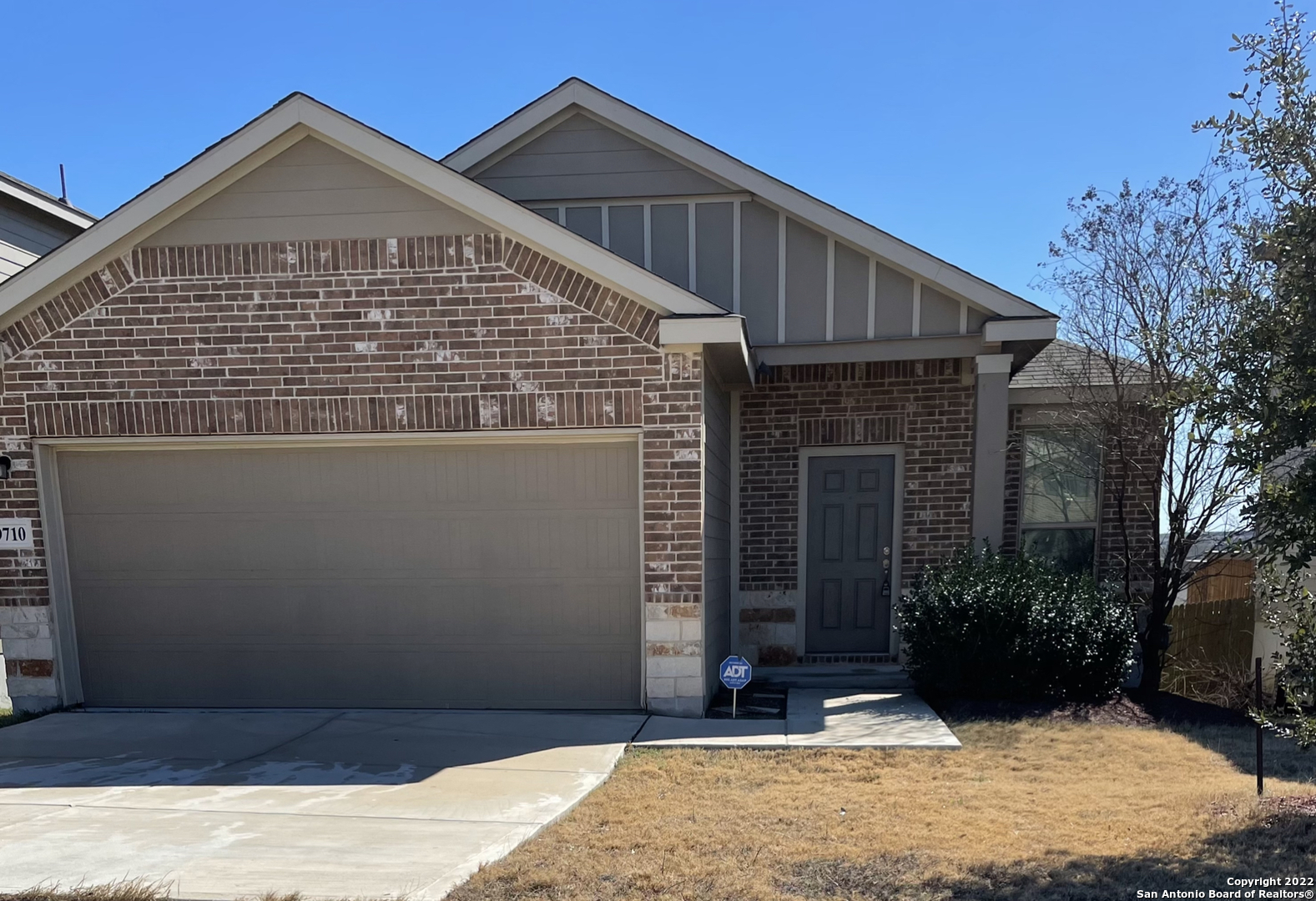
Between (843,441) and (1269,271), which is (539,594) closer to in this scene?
(843,441)

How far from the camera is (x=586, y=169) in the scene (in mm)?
8047

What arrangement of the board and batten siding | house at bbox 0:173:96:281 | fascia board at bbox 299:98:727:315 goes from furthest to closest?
house at bbox 0:173:96:281 < the board and batten siding < fascia board at bbox 299:98:727:315

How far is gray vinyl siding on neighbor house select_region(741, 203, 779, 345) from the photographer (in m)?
7.36

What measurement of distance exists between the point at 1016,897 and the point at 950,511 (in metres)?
4.84

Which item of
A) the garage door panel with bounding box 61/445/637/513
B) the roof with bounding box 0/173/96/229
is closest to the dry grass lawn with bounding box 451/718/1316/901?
the garage door panel with bounding box 61/445/637/513

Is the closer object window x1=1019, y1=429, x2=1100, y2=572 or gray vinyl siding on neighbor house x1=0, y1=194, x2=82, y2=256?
window x1=1019, y1=429, x2=1100, y2=572

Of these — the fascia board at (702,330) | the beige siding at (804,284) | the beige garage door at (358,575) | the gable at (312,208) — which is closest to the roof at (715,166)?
the beige siding at (804,284)

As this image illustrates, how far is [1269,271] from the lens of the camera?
12.1 ft

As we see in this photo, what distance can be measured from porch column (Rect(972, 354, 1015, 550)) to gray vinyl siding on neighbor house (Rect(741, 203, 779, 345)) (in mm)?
1971

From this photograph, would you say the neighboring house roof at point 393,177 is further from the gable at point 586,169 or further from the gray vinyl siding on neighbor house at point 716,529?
the gable at point 586,169

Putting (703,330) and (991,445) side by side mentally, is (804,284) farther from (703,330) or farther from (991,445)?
(991,445)

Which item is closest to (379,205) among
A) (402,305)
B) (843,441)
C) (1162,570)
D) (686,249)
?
(402,305)

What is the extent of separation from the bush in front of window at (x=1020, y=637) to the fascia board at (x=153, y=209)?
6365 mm

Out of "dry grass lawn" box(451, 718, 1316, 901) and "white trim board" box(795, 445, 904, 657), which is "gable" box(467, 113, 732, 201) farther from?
"dry grass lawn" box(451, 718, 1316, 901)
